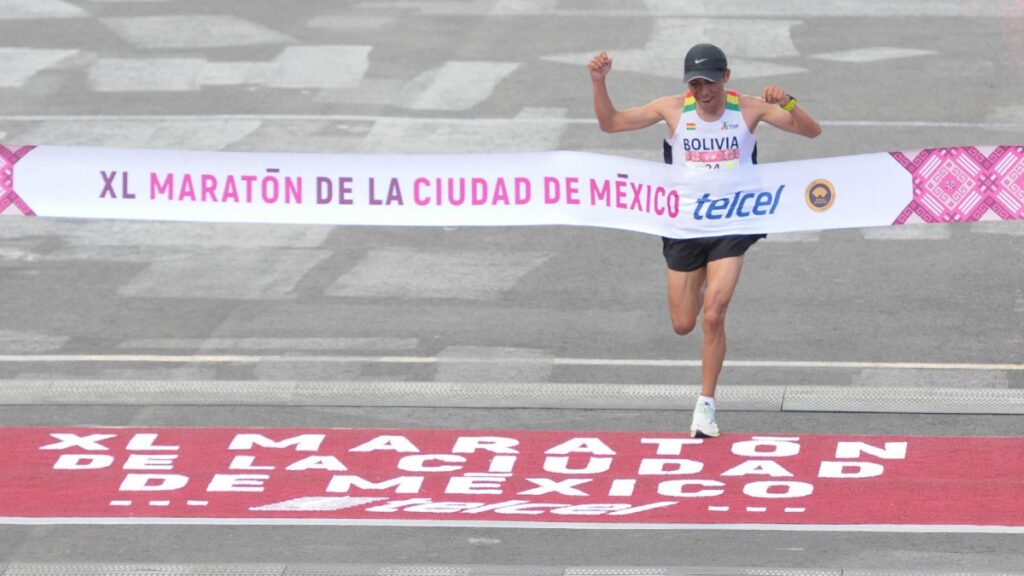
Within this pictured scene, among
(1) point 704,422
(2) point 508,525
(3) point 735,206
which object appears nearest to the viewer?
(2) point 508,525

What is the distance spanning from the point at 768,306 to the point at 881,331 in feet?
3.14

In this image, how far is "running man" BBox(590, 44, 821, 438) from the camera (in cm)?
996

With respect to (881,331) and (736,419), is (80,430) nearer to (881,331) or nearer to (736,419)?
(736,419)

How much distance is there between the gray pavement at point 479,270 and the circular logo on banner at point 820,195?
121 cm

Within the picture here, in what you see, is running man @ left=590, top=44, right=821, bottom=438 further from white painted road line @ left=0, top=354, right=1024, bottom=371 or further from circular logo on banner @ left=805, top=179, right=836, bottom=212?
white painted road line @ left=0, top=354, right=1024, bottom=371

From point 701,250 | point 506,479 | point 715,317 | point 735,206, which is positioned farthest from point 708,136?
point 506,479

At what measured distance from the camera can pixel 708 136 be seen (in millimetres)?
10172

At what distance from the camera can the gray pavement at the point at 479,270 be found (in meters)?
8.80

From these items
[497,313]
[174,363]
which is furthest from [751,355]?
[174,363]

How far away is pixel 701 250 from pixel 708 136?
702mm

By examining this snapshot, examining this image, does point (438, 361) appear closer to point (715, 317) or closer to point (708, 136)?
point (715, 317)

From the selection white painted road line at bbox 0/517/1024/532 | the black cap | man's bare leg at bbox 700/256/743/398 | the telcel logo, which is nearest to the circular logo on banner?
the telcel logo

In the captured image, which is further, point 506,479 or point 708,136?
point 708,136

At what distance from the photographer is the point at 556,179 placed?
1074 cm
